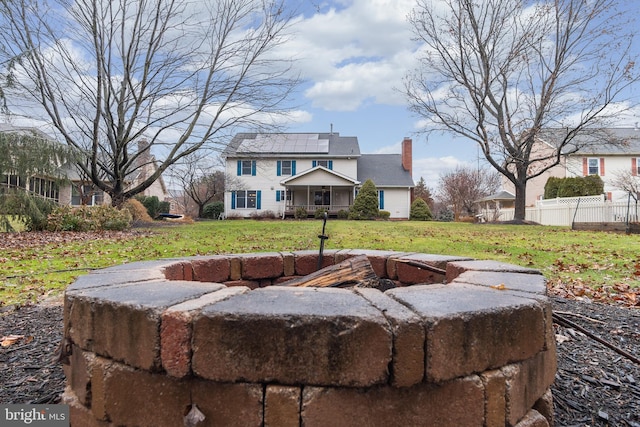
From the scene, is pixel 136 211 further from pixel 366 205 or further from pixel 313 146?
pixel 313 146

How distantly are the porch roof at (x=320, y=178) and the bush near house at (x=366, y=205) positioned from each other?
2135mm

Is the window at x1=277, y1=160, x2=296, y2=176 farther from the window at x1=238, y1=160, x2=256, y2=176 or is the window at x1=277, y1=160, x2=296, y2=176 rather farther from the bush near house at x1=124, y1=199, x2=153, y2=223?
the bush near house at x1=124, y1=199, x2=153, y2=223

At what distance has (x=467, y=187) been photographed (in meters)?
33.1

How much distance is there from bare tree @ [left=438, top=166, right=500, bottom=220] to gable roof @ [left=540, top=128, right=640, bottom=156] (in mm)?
7767

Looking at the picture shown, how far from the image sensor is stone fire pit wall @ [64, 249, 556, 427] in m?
1.41

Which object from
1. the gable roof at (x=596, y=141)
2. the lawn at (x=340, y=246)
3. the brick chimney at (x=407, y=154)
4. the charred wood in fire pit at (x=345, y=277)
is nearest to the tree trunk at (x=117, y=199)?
the lawn at (x=340, y=246)

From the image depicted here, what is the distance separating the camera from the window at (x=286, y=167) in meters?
27.8

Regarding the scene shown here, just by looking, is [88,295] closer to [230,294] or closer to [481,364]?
[230,294]

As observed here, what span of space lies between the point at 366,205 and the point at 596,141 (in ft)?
40.9

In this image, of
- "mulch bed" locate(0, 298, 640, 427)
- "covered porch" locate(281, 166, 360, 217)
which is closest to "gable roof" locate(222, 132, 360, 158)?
"covered porch" locate(281, 166, 360, 217)

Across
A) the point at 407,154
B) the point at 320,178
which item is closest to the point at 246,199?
the point at 320,178

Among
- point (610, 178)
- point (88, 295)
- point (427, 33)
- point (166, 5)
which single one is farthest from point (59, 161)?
point (610, 178)

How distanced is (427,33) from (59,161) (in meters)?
16.3

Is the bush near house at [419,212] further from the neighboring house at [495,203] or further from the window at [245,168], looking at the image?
the window at [245,168]
